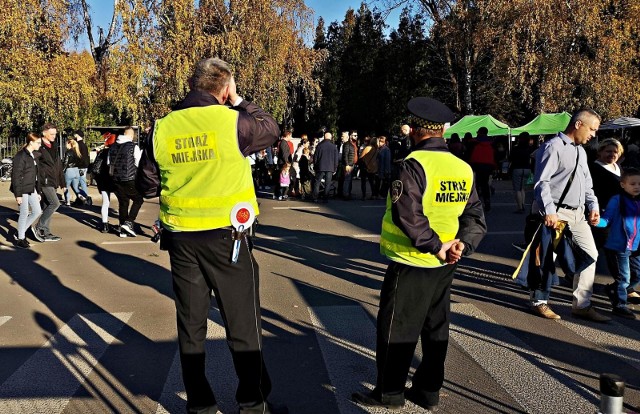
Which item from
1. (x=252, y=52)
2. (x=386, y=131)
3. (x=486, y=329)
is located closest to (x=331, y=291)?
(x=486, y=329)

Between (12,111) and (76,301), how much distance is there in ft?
63.1

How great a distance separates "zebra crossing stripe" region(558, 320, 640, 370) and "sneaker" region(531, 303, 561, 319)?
107 millimetres

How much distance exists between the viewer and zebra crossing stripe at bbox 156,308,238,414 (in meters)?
3.92

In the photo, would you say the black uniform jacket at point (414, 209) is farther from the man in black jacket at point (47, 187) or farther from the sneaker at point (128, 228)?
the man in black jacket at point (47, 187)

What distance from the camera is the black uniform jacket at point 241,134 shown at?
134 inches

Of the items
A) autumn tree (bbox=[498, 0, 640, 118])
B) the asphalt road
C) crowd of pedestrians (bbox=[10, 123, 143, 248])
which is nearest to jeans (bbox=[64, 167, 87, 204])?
crowd of pedestrians (bbox=[10, 123, 143, 248])

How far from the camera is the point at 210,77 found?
3.46 m

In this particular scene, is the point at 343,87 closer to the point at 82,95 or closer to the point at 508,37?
the point at 508,37

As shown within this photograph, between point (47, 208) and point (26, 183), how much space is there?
0.92 meters

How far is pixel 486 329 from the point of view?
5.57 metres

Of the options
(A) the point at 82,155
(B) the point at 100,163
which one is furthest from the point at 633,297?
(A) the point at 82,155

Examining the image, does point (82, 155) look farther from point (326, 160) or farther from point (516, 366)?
point (516, 366)

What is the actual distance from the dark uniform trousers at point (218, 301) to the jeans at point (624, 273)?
4152 mm

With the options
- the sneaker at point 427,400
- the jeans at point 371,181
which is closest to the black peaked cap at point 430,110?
the sneaker at point 427,400
